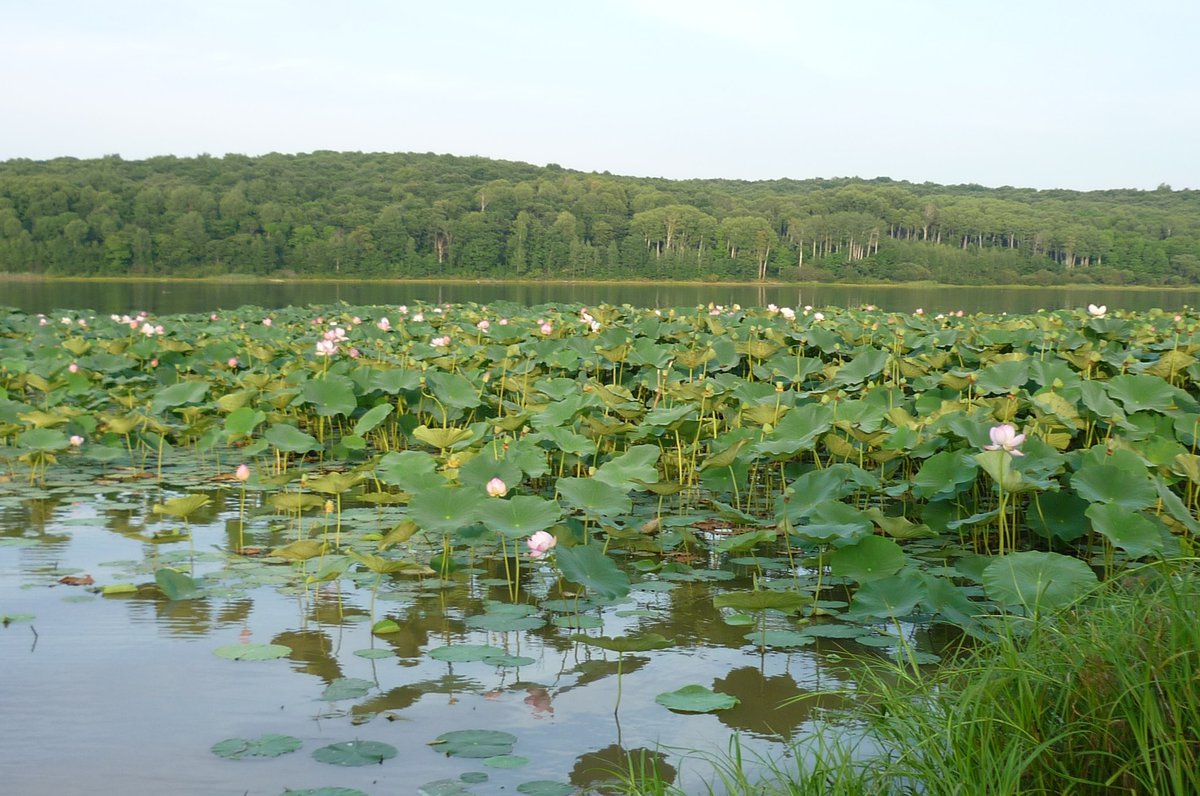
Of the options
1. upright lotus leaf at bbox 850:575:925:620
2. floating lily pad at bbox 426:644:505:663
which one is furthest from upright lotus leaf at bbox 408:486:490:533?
upright lotus leaf at bbox 850:575:925:620

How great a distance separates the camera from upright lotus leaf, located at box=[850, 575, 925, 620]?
2678mm

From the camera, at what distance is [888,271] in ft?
244

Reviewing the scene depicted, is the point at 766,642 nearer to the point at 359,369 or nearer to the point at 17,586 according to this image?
the point at 17,586

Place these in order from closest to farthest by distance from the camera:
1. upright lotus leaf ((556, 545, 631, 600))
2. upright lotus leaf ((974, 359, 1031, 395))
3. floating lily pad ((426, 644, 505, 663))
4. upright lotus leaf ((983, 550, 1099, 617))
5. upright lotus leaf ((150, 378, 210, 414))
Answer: upright lotus leaf ((983, 550, 1099, 617)), floating lily pad ((426, 644, 505, 663)), upright lotus leaf ((556, 545, 631, 600)), upright lotus leaf ((974, 359, 1031, 395)), upright lotus leaf ((150, 378, 210, 414))

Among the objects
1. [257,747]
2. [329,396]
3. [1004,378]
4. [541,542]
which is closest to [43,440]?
[329,396]

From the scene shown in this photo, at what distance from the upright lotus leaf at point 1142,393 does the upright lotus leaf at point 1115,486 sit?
121 cm

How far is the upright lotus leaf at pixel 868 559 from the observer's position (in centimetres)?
279

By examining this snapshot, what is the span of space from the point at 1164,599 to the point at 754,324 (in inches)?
253

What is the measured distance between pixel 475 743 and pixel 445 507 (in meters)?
1.11

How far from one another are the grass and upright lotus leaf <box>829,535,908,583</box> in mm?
836

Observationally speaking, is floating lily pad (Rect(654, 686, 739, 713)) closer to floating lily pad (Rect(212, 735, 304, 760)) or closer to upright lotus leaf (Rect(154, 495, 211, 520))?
floating lily pad (Rect(212, 735, 304, 760))

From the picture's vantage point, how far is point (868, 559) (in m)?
2.81

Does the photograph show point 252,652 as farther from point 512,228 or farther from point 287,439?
point 512,228

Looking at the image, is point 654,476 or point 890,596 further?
point 654,476
